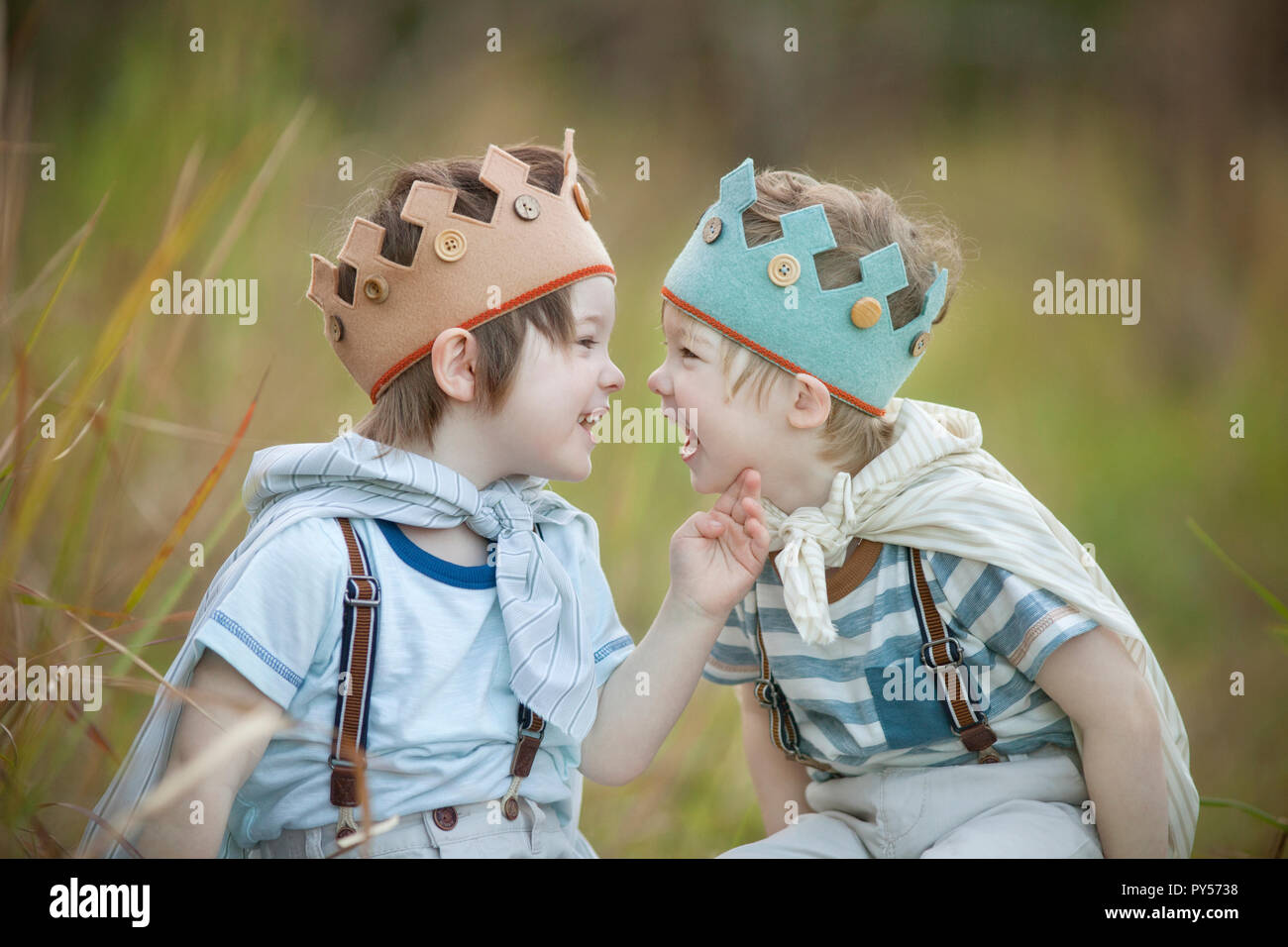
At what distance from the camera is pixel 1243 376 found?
3.13 metres

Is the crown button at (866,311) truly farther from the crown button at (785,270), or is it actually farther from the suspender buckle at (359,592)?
the suspender buckle at (359,592)

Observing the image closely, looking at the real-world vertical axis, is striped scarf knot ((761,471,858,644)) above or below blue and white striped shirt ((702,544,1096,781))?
above

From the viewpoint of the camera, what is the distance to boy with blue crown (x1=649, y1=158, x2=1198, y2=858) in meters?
1.67

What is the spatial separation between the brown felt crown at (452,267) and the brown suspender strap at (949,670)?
72cm

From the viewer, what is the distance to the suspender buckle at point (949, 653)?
1726 mm

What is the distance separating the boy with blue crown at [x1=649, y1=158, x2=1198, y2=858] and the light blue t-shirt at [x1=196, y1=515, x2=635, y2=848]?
1.50ft

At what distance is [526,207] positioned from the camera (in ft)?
5.70

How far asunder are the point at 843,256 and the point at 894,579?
1.69ft

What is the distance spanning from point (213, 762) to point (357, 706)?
0.23 metres
